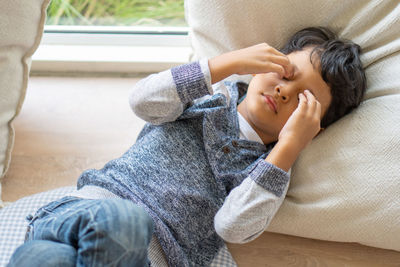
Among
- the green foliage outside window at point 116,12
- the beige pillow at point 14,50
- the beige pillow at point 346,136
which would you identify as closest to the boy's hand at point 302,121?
the beige pillow at point 346,136

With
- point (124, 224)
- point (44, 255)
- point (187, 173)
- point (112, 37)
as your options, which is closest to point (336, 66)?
point (187, 173)

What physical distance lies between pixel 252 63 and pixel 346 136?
31 cm

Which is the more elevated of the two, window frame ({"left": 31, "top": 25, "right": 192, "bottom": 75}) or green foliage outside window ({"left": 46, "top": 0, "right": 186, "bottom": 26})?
green foliage outside window ({"left": 46, "top": 0, "right": 186, "bottom": 26})

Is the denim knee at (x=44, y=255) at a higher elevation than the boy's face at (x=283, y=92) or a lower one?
lower

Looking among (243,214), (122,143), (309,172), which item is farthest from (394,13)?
(122,143)

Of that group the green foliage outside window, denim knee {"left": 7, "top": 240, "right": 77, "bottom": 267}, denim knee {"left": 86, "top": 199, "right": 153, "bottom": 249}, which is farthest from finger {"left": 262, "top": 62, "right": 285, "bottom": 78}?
the green foliage outside window

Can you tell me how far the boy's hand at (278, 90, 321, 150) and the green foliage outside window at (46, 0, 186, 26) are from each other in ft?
2.75

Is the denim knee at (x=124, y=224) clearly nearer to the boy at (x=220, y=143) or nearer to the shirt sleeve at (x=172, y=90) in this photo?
the boy at (x=220, y=143)

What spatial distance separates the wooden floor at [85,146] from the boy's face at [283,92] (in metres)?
0.36

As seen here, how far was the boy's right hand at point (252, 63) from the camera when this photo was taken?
1.00 m

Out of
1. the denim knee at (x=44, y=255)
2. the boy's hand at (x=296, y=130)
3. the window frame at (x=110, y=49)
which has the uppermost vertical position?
the boy's hand at (x=296, y=130)

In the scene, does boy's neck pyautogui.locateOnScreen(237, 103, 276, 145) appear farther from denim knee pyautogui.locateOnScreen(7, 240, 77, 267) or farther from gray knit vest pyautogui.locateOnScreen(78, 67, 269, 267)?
denim knee pyautogui.locateOnScreen(7, 240, 77, 267)

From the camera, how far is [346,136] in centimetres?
107

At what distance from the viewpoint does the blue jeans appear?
810 millimetres
